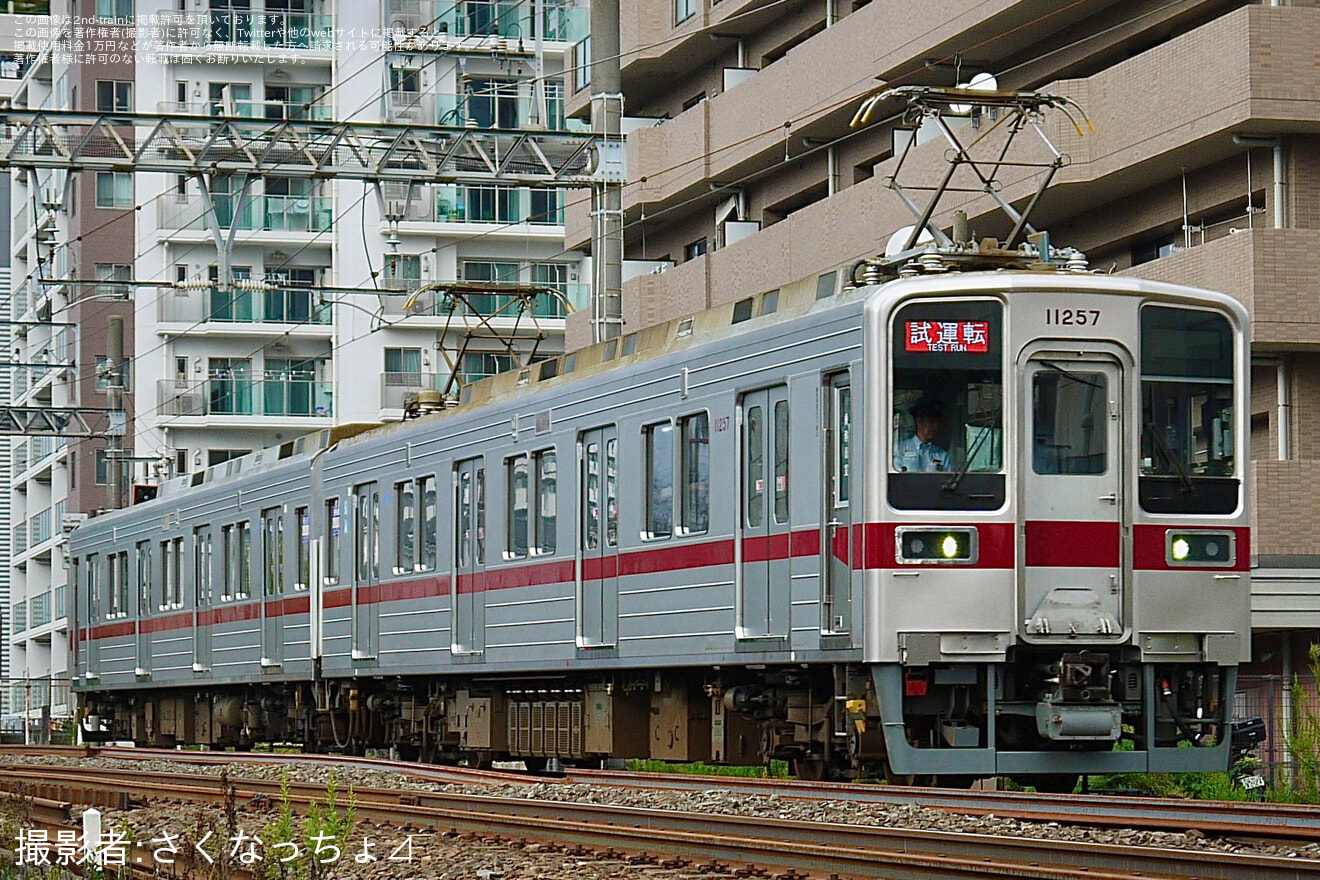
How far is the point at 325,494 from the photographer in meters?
21.7

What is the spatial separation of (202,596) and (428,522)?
24.0 feet

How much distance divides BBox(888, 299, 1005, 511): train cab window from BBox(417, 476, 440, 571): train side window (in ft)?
23.7

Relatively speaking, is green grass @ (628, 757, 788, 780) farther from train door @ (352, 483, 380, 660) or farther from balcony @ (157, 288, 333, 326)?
balcony @ (157, 288, 333, 326)

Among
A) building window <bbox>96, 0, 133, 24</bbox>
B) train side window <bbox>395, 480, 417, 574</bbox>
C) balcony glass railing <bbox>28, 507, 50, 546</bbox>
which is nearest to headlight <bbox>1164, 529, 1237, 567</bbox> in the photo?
train side window <bbox>395, 480, 417, 574</bbox>

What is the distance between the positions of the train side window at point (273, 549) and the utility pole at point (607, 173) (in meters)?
4.16

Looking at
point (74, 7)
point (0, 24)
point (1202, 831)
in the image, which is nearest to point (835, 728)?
point (1202, 831)

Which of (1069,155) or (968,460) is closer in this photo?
(968,460)

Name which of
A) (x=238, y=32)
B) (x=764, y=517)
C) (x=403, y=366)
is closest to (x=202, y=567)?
(x=764, y=517)

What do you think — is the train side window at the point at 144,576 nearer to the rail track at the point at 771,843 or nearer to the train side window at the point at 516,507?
the train side window at the point at 516,507

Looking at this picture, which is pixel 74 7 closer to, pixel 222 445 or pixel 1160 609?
pixel 222 445

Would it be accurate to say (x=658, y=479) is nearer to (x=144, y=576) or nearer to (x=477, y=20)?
(x=144, y=576)

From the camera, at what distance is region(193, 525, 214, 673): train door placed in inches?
1000

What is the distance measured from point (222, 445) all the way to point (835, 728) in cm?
5048

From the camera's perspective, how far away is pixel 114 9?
220ft
